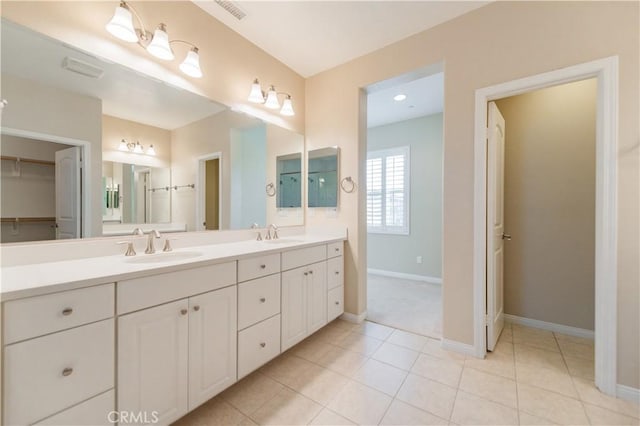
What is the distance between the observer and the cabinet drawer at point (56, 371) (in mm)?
843

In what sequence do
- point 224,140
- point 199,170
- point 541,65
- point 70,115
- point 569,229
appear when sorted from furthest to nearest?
point 569,229, point 224,140, point 199,170, point 541,65, point 70,115

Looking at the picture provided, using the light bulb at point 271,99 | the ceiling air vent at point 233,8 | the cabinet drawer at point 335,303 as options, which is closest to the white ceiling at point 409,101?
the light bulb at point 271,99

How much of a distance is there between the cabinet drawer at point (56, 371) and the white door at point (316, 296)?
135 centimetres

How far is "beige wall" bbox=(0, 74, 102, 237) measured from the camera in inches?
49.3

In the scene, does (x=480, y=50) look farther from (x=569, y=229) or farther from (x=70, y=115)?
(x=70, y=115)

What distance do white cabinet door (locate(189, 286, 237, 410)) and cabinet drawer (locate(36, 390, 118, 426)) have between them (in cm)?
33

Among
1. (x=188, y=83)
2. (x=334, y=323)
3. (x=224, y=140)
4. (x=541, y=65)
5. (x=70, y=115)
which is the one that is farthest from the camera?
(x=334, y=323)

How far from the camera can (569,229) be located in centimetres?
237

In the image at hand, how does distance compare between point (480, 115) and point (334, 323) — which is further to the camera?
point (334, 323)

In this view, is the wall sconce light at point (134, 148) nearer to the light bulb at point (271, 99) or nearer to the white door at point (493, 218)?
the light bulb at point (271, 99)

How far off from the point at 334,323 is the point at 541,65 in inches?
107

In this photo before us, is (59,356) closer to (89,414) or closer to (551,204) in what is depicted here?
(89,414)

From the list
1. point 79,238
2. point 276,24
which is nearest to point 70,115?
point 79,238

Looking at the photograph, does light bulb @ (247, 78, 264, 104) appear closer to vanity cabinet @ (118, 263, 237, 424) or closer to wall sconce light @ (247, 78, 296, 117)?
wall sconce light @ (247, 78, 296, 117)
